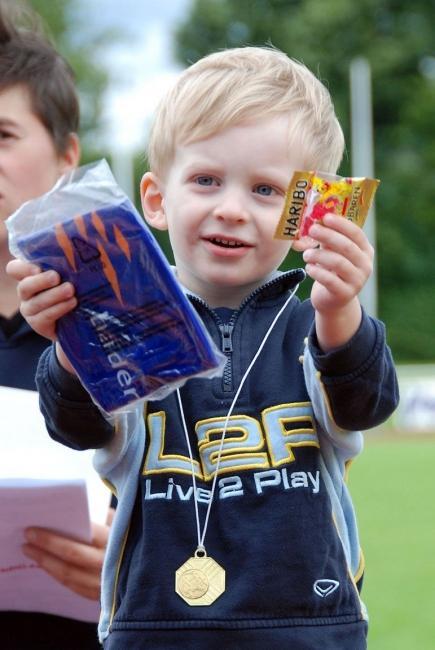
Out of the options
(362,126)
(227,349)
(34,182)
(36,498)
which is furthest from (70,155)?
(362,126)

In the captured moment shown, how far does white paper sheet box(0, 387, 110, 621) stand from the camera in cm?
238

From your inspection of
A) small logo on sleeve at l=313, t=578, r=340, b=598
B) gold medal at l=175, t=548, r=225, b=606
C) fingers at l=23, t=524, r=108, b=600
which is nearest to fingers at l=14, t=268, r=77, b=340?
gold medal at l=175, t=548, r=225, b=606

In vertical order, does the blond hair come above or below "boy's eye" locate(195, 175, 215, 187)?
above

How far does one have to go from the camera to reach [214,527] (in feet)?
6.76

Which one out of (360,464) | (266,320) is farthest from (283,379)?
(360,464)

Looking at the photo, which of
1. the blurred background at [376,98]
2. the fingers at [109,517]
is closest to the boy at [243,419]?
the fingers at [109,517]

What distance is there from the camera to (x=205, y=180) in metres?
2.13

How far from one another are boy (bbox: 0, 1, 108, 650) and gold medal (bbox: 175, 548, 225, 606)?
0.56 metres

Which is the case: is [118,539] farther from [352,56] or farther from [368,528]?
[352,56]

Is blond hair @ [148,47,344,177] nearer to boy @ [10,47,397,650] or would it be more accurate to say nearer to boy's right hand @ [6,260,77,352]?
boy @ [10,47,397,650]

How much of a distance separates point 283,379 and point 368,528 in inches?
335

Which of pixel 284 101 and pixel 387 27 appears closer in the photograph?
pixel 284 101

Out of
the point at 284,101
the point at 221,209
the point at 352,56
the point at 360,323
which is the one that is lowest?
the point at 360,323

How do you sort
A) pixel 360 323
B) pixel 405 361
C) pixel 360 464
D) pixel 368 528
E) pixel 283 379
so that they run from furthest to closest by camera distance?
pixel 405 361
pixel 360 464
pixel 368 528
pixel 283 379
pixel 360 323
